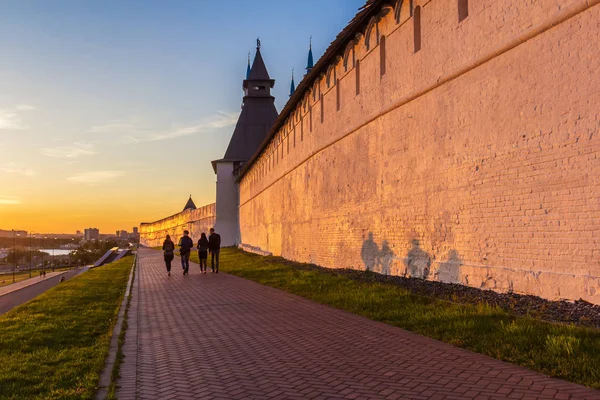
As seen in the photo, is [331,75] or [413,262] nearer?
[413,262]

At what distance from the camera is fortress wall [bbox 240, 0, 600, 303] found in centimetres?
786

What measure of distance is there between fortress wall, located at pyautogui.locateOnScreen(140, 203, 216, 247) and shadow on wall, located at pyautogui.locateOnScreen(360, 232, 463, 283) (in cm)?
2162

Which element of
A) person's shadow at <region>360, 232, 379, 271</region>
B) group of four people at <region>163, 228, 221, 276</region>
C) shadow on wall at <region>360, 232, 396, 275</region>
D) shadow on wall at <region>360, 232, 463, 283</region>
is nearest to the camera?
shadow on wall at <region>360, 232, 463, 283</region>

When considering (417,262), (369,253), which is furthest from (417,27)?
(369,253)

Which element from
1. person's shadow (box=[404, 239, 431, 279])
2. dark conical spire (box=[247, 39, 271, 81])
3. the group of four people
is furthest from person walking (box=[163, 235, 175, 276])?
dark conical spire (box=[247, 39, 271, 81])

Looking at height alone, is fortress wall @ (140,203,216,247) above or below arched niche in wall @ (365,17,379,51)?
below

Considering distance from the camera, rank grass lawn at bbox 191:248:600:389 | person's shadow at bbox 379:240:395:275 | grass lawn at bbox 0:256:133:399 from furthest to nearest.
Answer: person's shadow at bbox 379:240:395:275
grass lawn at bbox 191:248:600:389
grass lawn at bbox 0:256:133:399

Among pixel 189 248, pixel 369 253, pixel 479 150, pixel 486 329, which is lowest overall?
pixel 486 329

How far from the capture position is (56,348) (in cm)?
718

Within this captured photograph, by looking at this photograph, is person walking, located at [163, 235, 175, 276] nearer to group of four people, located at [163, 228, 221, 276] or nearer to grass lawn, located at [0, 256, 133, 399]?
group of four people, located at [163, 228, 221, 276]

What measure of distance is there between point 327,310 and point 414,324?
2407 mm

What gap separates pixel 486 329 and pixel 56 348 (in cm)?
544

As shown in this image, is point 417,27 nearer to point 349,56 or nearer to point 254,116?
point 349,56

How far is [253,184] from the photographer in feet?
139
